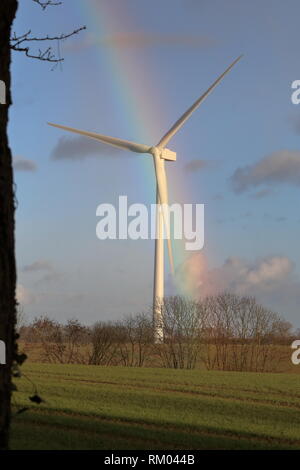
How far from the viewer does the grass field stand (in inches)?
452

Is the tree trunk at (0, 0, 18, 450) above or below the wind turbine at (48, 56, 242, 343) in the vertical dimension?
below

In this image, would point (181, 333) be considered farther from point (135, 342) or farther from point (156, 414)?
point (156, 414)

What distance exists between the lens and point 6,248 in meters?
7.26

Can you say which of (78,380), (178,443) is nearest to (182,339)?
(78,380)

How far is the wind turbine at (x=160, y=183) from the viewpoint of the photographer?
38.9 m

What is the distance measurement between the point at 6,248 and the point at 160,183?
32.5 m

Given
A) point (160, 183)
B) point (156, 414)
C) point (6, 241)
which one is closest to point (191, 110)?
point (160, 183)

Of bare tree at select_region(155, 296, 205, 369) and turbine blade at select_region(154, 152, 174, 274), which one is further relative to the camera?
turbine blade at select_region(154, 152, 174, 274)

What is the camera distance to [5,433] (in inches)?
296

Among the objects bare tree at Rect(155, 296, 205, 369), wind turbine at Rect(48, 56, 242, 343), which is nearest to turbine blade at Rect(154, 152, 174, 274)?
wind turbine at Rect(48, 56, 242, 343)

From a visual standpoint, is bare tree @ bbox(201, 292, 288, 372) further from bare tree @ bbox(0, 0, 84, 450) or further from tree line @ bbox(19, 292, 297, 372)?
bare tree @ bbox(0, 0, 84, 450)

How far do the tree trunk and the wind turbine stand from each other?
101 ft

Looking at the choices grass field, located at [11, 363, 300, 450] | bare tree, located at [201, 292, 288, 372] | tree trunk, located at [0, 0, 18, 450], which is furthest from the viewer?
bare tree, located at [201, 292, 288, 372]

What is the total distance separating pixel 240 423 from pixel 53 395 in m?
5.80
